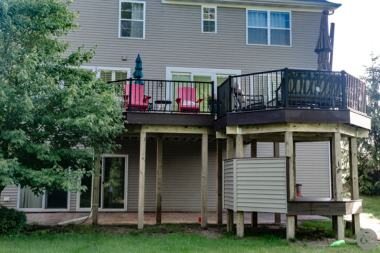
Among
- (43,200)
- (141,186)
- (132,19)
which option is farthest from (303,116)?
(43,200)

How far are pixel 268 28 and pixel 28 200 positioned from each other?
424 inches

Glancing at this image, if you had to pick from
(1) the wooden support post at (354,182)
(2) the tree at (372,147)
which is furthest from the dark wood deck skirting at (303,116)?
(2) the tree at (372,147)

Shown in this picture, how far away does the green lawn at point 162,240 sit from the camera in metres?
6.98

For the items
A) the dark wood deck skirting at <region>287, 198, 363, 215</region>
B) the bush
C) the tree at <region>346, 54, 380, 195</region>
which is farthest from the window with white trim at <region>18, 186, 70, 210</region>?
the tree at <region>346, 54, 380, 195</region>

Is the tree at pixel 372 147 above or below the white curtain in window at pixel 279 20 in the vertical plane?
below

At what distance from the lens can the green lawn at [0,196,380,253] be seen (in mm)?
6984

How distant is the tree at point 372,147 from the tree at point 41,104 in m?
15.4

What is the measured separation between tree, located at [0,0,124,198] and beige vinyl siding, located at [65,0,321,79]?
4264 mm

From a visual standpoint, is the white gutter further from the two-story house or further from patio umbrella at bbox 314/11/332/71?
patio umbrella at bbox 314/11/332/71

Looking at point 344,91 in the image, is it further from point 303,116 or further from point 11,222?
point 11,222

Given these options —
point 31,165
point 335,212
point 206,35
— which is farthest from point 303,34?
point 31,165

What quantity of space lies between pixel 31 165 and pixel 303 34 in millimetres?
10843

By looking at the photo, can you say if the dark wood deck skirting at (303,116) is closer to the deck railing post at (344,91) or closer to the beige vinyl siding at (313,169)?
the deck railing post at (344,91)

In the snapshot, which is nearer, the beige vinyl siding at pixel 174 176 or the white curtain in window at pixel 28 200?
the white curtain in window at pixel 28 200
